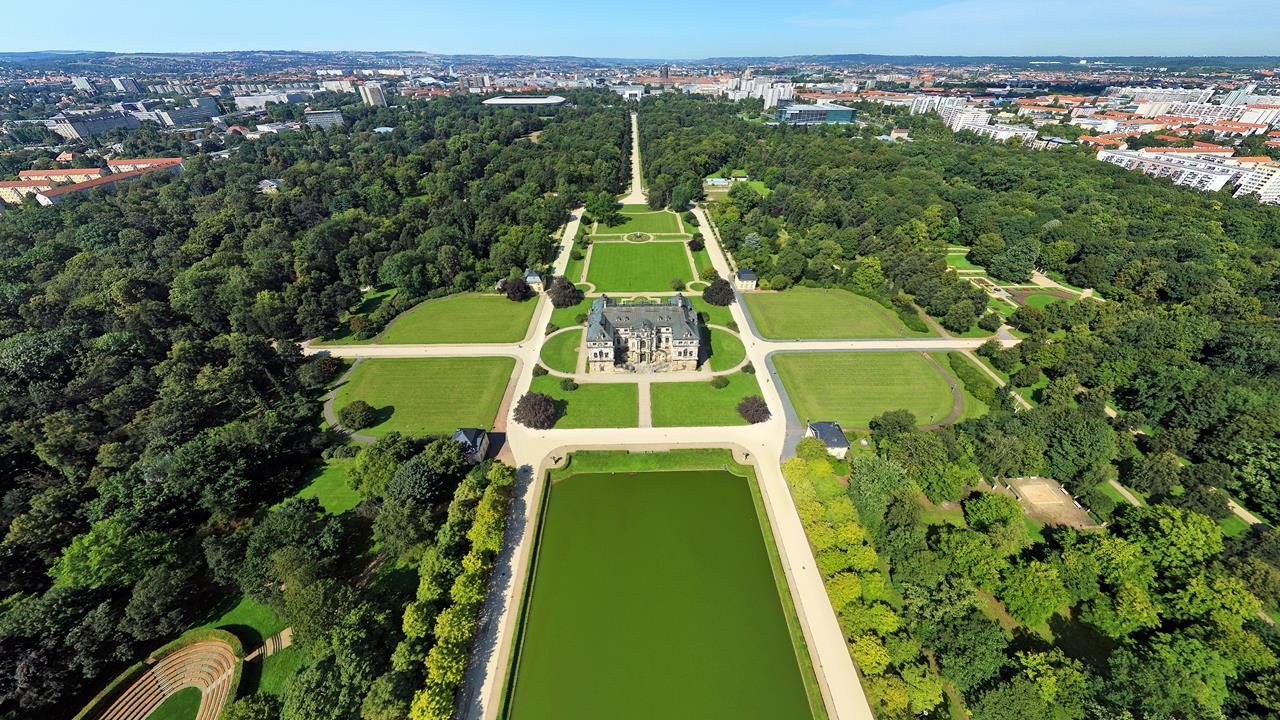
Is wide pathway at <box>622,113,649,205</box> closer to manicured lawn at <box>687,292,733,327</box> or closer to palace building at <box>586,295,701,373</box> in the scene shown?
manicured lawn at <box>687,292,733,327</box>

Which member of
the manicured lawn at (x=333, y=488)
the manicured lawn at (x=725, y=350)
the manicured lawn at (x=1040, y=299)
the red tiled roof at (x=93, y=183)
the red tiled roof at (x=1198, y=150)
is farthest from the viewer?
the red tiled roof at (x=1198, y=150)

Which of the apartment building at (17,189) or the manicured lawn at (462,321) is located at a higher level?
the apartment building at (17,189)

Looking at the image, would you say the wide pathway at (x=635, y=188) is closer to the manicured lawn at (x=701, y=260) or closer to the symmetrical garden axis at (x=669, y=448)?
the manicured lawn at (x=701, y=260)

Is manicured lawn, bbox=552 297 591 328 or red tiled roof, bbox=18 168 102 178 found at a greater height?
red tiled roof, bbox=18 168 102 178

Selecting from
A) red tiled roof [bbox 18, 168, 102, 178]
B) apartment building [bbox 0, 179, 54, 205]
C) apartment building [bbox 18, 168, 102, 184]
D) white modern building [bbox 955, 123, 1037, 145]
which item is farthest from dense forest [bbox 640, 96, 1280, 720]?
red tiled roof [bbox 18, 168, 102, 178]

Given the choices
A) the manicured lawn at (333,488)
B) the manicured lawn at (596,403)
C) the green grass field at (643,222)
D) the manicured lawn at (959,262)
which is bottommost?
the manicured lawn at (333,488)

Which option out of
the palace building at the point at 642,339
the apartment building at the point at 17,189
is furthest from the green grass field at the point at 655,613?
the apartment building at the point at 17,189

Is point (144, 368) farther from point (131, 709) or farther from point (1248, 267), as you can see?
point (1248, 267)
